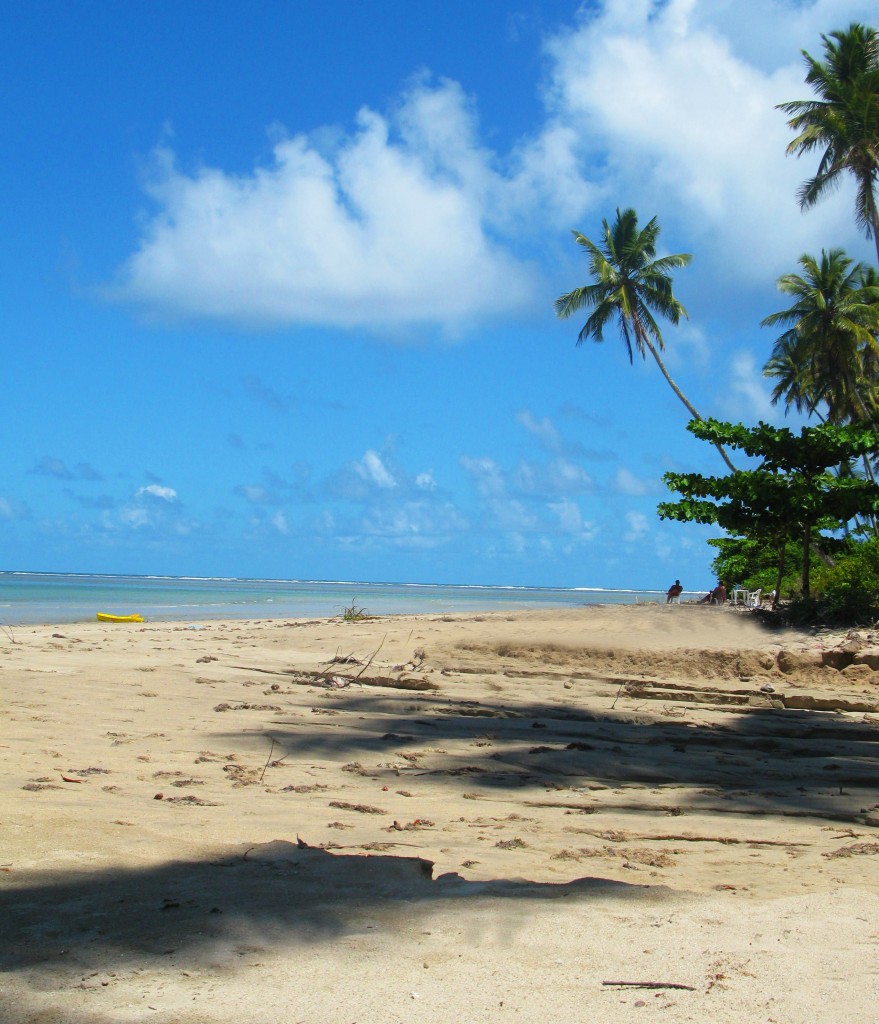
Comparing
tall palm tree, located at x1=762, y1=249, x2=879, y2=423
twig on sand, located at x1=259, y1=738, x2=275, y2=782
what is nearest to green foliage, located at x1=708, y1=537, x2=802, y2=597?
tall palm tree, located at x1=762, y1=249, x2=879, y2=423

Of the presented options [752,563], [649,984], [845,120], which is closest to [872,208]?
[845,120]

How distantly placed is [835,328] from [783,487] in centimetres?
1670

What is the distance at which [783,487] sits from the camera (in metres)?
16.0

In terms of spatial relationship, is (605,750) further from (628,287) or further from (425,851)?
(628,287)

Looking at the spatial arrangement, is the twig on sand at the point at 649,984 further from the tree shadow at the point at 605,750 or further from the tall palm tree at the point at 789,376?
the tall palm tree at the point at 789,376

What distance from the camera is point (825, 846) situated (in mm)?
4527

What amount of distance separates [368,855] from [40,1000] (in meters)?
1.64

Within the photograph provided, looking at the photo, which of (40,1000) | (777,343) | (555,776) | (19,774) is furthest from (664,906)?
(777,343)

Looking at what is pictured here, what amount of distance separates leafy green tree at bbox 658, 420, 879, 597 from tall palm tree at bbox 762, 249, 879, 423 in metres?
13.1

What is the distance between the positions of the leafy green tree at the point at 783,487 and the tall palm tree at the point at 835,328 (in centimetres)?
1308

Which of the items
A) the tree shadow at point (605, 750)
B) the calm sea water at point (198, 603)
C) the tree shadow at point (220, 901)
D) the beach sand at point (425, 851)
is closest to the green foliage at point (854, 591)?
the beach sand at point (425, 851)

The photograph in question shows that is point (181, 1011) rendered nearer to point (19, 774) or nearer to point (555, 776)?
point (19, 774)

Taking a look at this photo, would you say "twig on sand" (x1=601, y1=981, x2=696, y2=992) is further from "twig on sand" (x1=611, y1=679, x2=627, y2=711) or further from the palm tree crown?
the palm tree crown

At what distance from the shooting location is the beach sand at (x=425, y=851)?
2549mm
